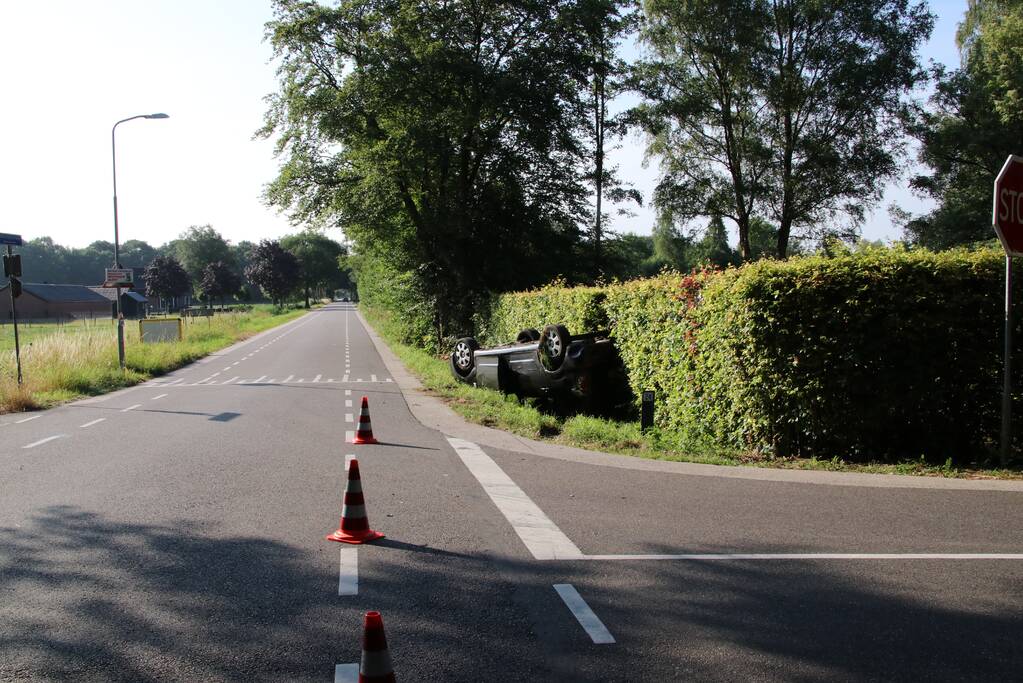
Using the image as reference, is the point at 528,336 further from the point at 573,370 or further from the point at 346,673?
the point at 346,673

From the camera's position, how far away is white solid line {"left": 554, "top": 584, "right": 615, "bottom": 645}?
4.17m

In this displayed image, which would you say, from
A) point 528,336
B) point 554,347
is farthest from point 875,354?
point 528,336

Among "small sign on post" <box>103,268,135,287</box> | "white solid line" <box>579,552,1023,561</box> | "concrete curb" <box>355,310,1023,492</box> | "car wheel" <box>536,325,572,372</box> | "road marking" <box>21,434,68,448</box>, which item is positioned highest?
"small sign on post" <box>103,268,135,287</box>

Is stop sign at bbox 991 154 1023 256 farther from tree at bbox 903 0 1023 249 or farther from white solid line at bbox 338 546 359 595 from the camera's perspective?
tree at bbox 903 0 1023 249

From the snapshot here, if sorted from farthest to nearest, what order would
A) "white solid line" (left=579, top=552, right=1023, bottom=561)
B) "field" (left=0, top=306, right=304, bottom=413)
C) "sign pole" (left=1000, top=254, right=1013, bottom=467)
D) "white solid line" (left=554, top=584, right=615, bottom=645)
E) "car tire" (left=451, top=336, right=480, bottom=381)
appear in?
"car tire" (left=451, top=336, right=480, bottom=381) → "field" (left=0, top=306, right=304, bottom=413) → "sign pole" (left=1000, top=254, right=1013, bottom=467) → "white solid line" (left=579, top=552, right=1023, bottom=561) → "white solid line" (left=554, top=584, right=615, bottom=645)

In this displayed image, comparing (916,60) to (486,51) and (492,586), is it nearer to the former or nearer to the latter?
(486,51)

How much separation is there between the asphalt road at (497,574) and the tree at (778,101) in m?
30.4

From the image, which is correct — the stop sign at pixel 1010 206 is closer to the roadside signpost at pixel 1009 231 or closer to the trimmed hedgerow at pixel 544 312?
the roadside signpost at pixel 1009 231

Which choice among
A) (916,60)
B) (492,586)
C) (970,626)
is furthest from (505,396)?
(916,60)

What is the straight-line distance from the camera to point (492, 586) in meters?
4.99

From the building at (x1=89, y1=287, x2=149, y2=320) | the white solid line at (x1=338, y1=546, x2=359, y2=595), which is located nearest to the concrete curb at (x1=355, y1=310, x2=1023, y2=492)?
the white solid line at (x1=338, y1=546, x2=359, y2=595)

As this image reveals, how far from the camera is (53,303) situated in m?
95.0

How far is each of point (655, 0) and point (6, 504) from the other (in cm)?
3434

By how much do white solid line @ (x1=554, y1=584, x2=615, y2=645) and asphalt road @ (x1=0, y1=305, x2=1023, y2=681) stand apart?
0.12 feet
